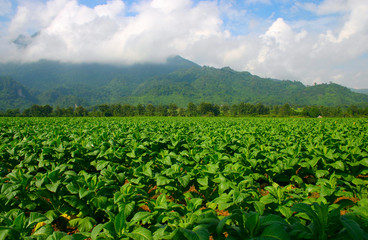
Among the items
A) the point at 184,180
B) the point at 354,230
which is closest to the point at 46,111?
the point at 184,180

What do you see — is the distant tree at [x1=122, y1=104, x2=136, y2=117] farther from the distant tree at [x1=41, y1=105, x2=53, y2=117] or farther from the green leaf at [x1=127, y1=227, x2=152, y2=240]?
the green leaf at [x1=127, y1=227, x2=152, y2=240]

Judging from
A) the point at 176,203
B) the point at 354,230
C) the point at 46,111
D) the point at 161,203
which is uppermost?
the point at 354,230

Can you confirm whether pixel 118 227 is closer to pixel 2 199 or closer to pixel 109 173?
pixel 109 173

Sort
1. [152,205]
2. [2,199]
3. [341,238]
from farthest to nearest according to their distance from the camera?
1. [2,199]
2. [152,205]
3. [341,238]

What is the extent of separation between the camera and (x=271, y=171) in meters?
4.84

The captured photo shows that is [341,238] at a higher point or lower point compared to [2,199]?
higher

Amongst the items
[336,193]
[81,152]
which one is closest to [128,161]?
[81,152]

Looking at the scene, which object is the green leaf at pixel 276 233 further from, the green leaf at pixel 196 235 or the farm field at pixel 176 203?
the green leaf at pixel 196 235

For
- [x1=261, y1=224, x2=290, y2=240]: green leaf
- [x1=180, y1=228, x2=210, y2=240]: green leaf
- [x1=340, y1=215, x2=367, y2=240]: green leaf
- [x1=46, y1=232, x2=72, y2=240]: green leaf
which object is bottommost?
[x1=46, y1=232, x2=72, y2=240]: green leaf

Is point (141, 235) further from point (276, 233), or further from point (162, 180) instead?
point (162, 180)

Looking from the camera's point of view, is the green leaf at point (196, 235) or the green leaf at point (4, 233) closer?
the green leaf at point (196, 235)

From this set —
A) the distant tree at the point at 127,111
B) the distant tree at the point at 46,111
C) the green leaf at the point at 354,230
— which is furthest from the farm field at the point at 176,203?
the distant tree at the point at 46,111

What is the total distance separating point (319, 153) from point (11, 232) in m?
6.34

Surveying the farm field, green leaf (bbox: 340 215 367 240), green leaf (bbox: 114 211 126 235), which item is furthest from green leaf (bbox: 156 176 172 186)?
green leaf (bbox: 340 215 367 240)
